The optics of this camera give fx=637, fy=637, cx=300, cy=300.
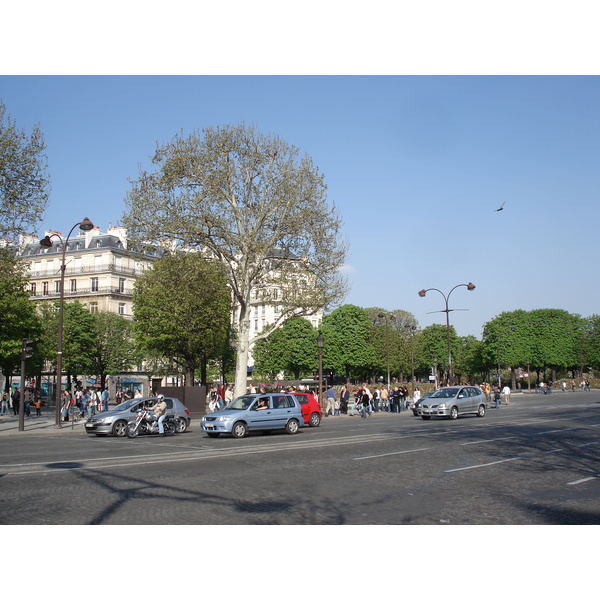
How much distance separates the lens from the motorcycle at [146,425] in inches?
947

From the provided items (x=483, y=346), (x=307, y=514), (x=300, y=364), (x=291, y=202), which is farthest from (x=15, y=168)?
(x=483, y=346)

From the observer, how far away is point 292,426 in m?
24.8

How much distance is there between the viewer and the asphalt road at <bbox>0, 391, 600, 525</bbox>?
8.61 meters

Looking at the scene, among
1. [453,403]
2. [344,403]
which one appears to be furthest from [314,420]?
[344,403]

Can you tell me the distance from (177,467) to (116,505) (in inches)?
186

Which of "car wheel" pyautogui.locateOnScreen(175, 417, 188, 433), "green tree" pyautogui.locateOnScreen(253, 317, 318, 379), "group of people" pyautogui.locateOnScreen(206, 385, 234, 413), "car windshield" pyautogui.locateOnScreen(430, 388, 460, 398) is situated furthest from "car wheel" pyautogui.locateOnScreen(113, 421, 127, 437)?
"green tree" pyautogui.locateOnScreen(253, 317, 318, 379)

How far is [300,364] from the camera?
92.2m

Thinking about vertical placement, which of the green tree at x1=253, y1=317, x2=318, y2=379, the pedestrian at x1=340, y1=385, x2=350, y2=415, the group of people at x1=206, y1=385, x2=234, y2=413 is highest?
the green tree at x1=253, y1=317, x2=318, y2=379

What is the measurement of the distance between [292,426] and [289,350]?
6696cm

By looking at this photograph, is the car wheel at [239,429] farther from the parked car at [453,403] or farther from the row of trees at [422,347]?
→ the row of trees at [422,347]

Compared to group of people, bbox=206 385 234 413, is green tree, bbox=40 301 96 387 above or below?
above

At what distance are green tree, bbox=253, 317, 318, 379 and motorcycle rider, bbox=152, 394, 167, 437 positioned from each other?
2595 inches

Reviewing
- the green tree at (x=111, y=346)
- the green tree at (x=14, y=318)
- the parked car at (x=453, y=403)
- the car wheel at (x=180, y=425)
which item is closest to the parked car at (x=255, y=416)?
the car wheel at (x=180, y=425)

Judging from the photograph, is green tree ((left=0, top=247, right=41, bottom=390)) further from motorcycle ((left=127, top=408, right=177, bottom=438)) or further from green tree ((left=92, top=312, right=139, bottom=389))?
motorcycle ((left=127, top=408, right=177, bottom=438))
